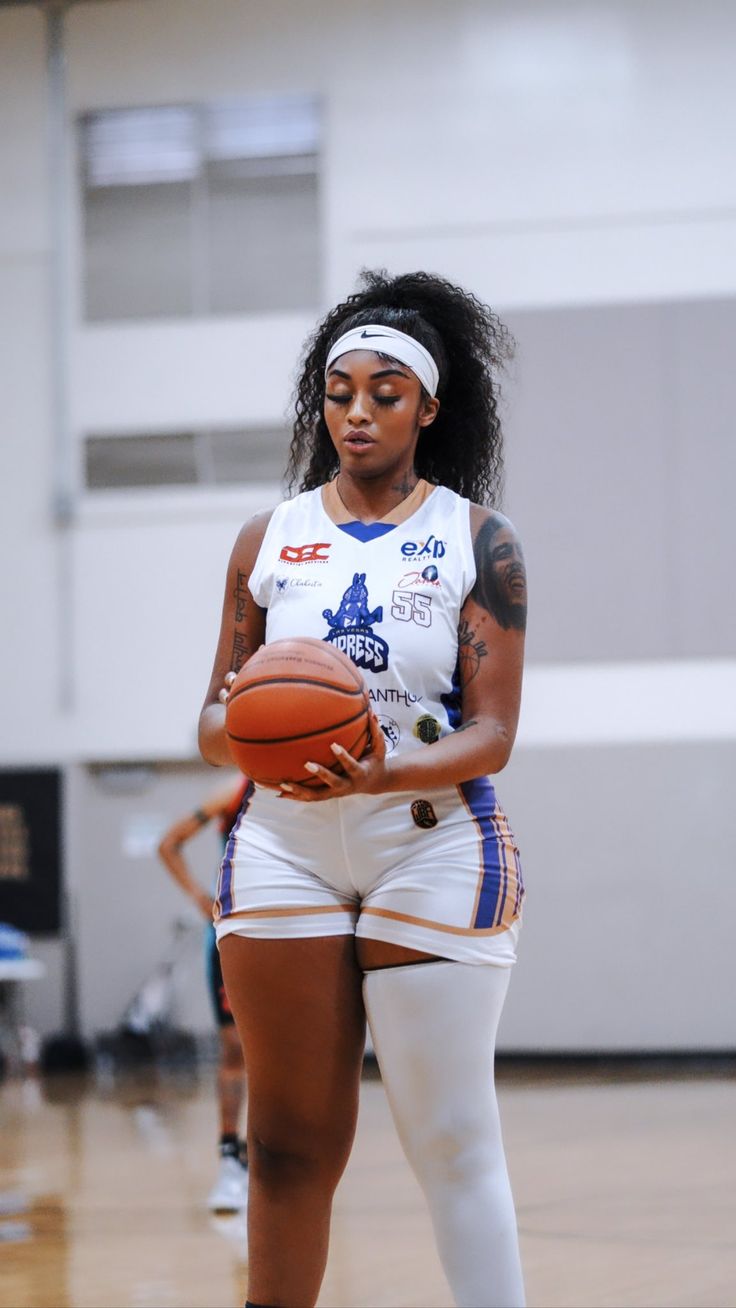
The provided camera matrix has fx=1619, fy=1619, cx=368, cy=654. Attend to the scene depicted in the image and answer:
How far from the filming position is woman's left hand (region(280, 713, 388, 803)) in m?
2.02

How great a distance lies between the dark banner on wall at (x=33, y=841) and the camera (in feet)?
33.2

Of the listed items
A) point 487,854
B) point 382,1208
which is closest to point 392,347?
point 487,854

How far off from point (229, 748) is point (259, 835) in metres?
0.16

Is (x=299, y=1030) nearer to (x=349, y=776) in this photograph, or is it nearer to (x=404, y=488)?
(x=349, y=776)

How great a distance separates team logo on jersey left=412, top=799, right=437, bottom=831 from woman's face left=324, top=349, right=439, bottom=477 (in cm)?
49

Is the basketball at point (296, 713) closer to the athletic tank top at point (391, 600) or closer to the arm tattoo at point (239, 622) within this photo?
the athletic tank top at point (391, 600)

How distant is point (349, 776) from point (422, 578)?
1.15ft

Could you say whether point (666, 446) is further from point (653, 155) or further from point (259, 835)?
point (259, 835)

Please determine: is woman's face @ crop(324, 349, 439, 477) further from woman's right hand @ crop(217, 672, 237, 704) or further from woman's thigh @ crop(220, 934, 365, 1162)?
woman's thigh @ crop(220, 934, 365, 1162)

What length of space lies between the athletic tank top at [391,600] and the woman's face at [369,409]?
0.31ft

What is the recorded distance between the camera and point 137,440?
10.2 m

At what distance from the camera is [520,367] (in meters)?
9.66

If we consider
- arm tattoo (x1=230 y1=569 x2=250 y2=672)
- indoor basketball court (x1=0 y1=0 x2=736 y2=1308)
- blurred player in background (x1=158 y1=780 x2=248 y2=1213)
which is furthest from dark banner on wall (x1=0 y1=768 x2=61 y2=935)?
arm tattoo (x1=230 y1=569 x2=250 y2=672)

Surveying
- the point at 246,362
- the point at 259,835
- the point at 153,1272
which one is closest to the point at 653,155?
the point at 246,362
